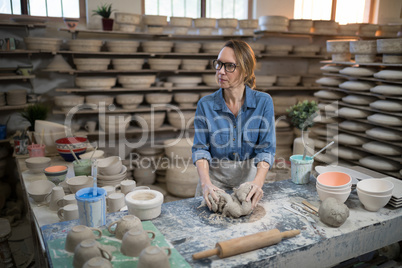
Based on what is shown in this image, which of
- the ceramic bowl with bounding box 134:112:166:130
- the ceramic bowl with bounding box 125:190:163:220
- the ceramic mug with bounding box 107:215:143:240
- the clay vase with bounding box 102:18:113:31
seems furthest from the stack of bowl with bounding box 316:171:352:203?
the clay vase with bounding box 102:18:113:31

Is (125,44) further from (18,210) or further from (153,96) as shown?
(18,210)

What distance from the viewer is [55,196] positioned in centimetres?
207

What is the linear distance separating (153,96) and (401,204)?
12.3 ft

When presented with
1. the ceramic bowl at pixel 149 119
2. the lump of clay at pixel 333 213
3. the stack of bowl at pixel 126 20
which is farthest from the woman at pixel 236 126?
the stack of bowl at pixel 126 20

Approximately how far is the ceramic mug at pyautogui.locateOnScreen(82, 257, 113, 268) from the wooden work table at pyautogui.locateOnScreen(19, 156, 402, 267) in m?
0.33

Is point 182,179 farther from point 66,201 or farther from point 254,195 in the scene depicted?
point 254,195

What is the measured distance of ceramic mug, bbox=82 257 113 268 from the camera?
3.86 feet

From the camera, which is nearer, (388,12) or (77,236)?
(77,236)

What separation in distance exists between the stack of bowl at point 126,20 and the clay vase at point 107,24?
81mm

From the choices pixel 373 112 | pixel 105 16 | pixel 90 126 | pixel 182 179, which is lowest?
pixel 182 179

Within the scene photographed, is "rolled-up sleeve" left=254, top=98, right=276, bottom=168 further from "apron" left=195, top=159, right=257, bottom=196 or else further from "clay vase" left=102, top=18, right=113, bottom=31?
"clay vase" left=102, top=18, right=113, bottom=31

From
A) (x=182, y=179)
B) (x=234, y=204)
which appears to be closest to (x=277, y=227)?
(x=234, y=204)

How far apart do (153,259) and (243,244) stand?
40cm

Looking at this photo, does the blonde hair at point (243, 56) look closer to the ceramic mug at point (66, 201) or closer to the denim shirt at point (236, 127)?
the denim shirt at point (236, 127)
